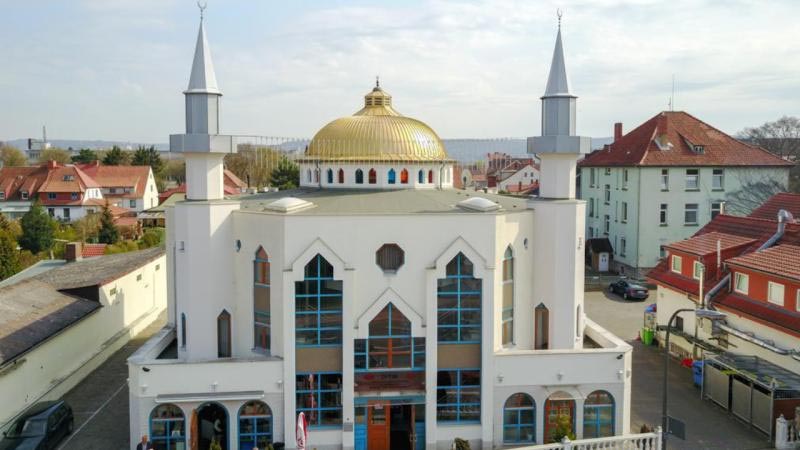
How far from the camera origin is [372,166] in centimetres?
2539

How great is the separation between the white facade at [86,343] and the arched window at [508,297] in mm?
15301

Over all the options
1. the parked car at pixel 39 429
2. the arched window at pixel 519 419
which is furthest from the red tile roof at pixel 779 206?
the parked car at pixel 39 429

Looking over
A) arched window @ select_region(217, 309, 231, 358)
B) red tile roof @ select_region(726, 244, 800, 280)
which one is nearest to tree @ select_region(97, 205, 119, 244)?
arched window @ select_region(217, 309, 231, 358)

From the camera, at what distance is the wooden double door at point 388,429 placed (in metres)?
20.6

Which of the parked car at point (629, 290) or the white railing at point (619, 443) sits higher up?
the parked car at point (629, 290)

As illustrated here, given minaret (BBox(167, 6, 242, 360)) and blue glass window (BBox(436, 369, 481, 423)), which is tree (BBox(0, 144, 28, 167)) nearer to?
minaret (BBox(167, 6, 242, 360))

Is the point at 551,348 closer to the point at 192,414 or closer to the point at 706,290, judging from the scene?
the point at 706,290

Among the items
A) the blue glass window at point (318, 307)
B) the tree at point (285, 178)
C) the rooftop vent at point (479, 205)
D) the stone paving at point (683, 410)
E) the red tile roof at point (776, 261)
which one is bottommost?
the stone paving at point (683, 410)

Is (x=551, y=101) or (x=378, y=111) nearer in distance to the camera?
(x=551, y=101)

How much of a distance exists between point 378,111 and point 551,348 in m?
11.5

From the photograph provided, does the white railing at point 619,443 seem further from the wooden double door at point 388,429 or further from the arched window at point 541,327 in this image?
the arched window at point 541,327

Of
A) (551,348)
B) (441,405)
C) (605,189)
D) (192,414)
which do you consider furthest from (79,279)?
(605,189)

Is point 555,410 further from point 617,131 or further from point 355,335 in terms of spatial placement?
point 617,131

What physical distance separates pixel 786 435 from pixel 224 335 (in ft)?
56.0
